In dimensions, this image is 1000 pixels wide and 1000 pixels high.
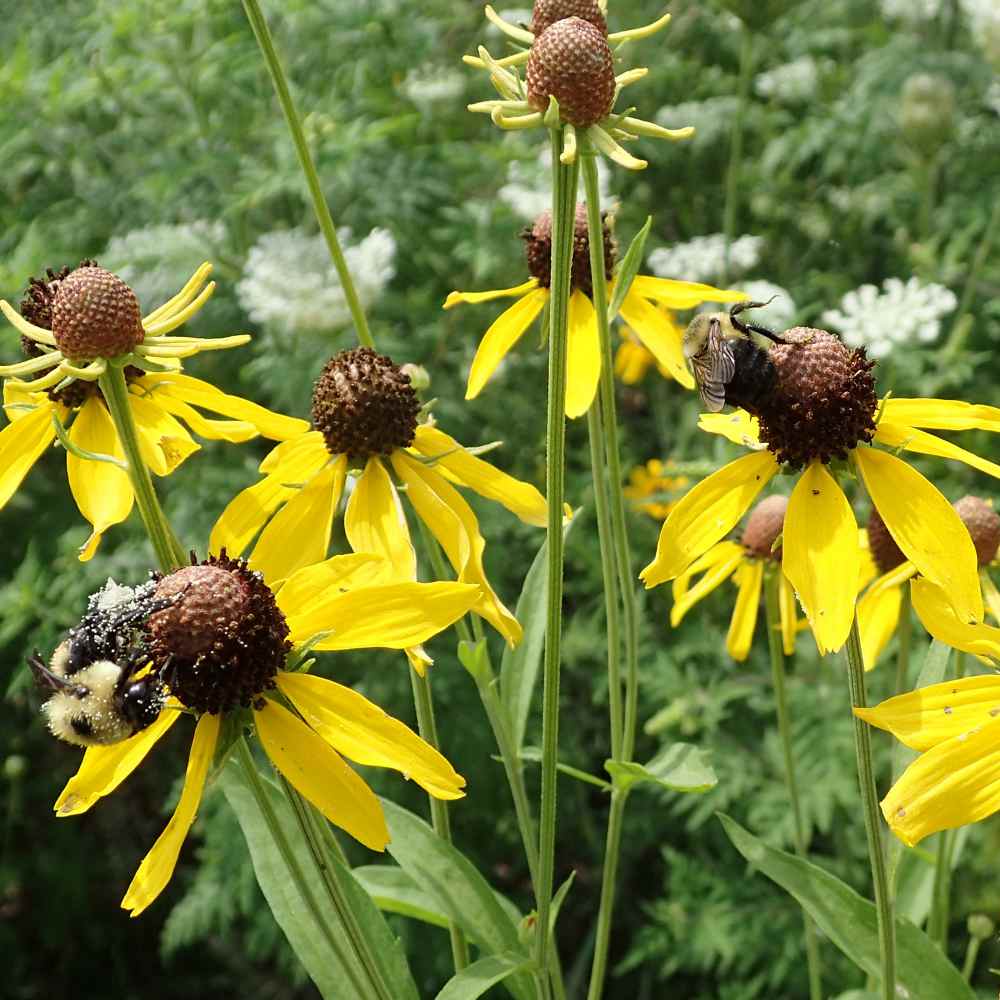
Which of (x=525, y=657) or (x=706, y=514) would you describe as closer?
(x=706, y=514)

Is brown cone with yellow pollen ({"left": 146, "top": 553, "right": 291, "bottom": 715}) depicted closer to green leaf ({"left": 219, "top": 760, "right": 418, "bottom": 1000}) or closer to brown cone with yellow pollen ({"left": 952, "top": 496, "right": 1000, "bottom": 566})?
green leaf ({"left": 219, "top": 760, "right": 418, "bottom": 1000})

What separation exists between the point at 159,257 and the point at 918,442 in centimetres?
150

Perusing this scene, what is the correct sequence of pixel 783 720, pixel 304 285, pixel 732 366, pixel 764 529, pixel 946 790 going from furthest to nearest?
pixel 304 285, pixel 764 529, pixel 783 720, pixel 732 366, pixel 946 790

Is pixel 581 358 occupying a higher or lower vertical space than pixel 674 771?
higher

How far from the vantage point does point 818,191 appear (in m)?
3.06

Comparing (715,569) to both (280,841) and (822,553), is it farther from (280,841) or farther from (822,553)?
(280,841)

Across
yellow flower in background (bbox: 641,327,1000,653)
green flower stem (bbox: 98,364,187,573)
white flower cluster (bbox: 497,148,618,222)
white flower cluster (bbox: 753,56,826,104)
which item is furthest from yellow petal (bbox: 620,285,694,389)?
white flower cluster (bbox: 753,56,826,104)

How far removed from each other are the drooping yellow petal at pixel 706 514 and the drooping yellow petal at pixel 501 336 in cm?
29

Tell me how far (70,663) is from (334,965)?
1.10 feet

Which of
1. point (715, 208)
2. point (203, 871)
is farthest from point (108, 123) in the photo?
point (203, 871)

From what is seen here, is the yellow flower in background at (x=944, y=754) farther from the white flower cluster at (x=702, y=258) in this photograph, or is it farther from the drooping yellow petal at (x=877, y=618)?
the white flower cluster at (x=702, y=258)

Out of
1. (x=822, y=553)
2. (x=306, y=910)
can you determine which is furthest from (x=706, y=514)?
(x=306, y=910)

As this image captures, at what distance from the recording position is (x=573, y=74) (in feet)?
3.13

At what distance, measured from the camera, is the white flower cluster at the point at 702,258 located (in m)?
2.32
